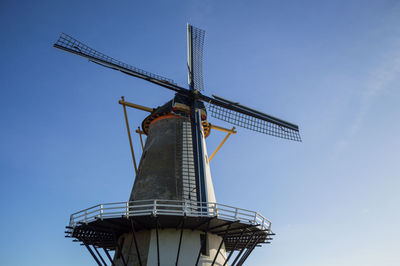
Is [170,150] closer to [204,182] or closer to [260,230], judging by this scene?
[204,182]

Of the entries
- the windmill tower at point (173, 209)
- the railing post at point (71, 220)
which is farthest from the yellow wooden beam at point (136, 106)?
the railing post at point (71, 220)

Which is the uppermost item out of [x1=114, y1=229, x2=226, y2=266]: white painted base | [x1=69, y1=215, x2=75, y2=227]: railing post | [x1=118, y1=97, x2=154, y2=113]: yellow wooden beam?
[x1=118, y1=97, x2=154, y2=113]: yellow wooden beam

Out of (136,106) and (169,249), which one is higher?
(136,106)

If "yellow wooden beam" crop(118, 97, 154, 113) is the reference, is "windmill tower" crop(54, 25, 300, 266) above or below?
below

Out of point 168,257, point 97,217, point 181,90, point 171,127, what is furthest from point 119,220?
point 181,90

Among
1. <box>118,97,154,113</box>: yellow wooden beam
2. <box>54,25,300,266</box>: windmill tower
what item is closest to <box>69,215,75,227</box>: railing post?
<box>54,25,300,266</box>: windmill tower

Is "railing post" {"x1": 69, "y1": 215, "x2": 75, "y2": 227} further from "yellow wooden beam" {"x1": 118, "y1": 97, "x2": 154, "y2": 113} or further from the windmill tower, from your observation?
"yellow wooden beam" {"x1": 118, "y1": 97, "x2": 154, "y2": 113}

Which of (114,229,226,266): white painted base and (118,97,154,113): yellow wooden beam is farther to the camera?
(118,97,154,113): yellow wooden beam

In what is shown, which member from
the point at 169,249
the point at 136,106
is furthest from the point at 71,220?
the point at 136,106

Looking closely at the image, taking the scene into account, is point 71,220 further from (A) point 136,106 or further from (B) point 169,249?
(A) point 136,106

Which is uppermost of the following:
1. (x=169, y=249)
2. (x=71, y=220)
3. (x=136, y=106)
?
(x=136, y=106)

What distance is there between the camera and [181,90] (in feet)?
53.0

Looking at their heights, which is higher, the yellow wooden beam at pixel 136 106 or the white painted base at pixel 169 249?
the yellow wooden beam at pixel 136 106

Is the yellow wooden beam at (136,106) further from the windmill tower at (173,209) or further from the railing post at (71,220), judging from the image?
the railing post at (71,220)
